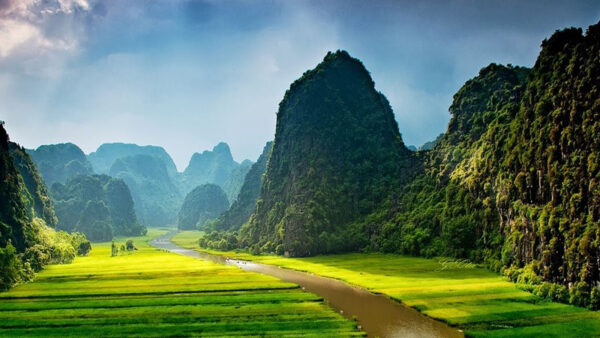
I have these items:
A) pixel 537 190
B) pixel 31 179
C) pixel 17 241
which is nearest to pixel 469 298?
pixel 537 190

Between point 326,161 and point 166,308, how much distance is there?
3361 inches

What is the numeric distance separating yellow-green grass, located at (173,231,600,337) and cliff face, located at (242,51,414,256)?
→ 32396 millimetres

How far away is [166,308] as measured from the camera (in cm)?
4106

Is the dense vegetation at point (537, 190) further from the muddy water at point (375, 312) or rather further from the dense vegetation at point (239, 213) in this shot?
the dense vegetation at point (239, 213)

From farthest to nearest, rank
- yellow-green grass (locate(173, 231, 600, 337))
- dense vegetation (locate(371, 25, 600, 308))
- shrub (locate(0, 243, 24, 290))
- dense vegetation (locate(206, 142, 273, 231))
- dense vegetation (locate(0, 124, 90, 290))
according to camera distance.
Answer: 1. dense vegetation (locate(206, 142, 273, 231))
2. dense vegetation (locate(0, 124, 90, 290))
3. shrub (locate(0, 243, 24, 290))
4. dense vegetation (locate(371, 25, 600, 308))
5. yellow-green grass (locate(173, 231, 600, 337))

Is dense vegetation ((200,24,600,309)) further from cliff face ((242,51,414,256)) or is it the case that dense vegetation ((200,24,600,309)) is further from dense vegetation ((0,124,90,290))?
dense vegetation ((0,124,90,290))

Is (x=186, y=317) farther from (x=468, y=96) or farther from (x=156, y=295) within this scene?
(x=468, y=96)

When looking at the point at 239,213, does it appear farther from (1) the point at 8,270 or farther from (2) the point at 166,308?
(2) the point at 166,308

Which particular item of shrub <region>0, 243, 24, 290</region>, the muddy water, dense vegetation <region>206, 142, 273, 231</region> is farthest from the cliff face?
shrub <region>0, 243, 24, 290</region>

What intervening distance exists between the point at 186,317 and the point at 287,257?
59585 mm

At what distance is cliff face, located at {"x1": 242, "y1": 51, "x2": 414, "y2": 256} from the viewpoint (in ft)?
348

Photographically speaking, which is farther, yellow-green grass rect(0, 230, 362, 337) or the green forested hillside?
the green forested hillside

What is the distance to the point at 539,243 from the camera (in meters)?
49.5

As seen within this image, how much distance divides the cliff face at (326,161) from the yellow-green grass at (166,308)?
44.4 meters
